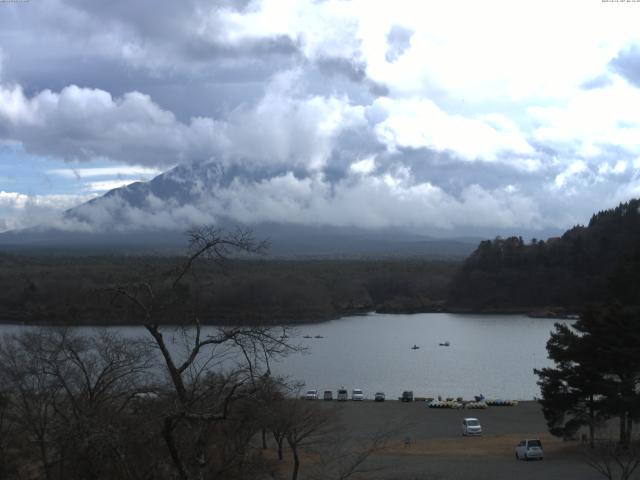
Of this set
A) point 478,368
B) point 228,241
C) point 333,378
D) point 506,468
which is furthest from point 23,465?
point 478,368

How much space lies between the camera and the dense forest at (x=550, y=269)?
87.0 m

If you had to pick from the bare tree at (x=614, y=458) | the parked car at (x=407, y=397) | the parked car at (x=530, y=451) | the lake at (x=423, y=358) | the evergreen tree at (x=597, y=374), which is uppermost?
the evergreen tree at (x=597, y=374)

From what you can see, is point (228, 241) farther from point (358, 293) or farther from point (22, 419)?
point (358, 293)

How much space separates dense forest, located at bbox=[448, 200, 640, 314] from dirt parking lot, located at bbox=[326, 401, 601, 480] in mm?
54525

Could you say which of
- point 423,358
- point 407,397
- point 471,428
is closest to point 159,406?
point 471,428

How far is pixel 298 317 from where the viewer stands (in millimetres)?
75875

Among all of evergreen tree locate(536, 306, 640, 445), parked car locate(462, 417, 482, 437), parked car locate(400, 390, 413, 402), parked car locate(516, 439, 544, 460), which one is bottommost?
parked car locate(400, 390, 413, 402)

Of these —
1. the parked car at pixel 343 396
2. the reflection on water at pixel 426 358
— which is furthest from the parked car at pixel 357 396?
the reflection on water at pixel 426 358

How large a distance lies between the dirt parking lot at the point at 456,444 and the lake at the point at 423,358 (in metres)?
3.78

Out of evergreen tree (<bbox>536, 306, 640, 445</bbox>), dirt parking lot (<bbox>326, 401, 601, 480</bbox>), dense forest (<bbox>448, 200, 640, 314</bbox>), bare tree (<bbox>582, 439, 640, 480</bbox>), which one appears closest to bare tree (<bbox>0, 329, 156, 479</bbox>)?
dirt parking lot (<bbox>326, 401, 601, 480</bbox>)

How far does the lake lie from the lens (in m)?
40.2

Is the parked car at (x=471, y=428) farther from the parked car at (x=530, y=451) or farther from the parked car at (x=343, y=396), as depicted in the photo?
the parked car at (x=343, y=396)

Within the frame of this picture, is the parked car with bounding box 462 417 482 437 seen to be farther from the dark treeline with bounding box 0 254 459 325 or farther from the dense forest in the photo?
the dense forest

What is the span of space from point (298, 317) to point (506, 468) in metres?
57.2
